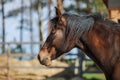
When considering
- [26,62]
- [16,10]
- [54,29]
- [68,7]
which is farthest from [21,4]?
[54,29]

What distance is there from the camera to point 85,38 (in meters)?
4.69

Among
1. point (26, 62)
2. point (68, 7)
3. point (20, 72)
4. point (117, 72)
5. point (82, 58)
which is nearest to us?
point (117, 72)

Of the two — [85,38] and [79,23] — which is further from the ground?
[79,23]

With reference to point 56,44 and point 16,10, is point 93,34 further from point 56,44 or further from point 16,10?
point 16,10

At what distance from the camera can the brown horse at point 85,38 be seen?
4.63 meters

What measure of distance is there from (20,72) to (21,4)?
22301mm

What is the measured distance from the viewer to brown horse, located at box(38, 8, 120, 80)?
4633mm

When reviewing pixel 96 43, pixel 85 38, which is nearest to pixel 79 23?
pixel 85 38

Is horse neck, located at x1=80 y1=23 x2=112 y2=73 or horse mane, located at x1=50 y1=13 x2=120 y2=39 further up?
horse mane, located at x1=50 y1=13 x2=120 y2=39

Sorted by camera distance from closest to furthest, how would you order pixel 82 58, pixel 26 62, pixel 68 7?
1. pixel 82 58
2. pixel 26 62
3. pixel 68 7

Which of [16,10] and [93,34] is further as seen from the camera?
[16,10]

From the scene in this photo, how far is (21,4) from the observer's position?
36156mm

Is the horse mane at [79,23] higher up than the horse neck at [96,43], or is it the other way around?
the horse mane at [79,23]

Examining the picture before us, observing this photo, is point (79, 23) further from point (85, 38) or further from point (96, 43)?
point (96, 43)
